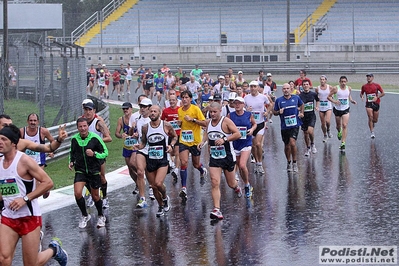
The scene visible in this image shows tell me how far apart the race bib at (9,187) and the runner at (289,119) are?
9.38 meters

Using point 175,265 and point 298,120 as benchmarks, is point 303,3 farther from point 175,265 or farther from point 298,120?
point 175,265

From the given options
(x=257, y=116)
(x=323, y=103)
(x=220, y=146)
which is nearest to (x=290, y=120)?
(x=257, y=116)

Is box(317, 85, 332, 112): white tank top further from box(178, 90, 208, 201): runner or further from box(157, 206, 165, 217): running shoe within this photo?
box(157, 206, 165, 217): running shoe

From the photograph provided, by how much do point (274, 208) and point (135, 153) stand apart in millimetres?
2730

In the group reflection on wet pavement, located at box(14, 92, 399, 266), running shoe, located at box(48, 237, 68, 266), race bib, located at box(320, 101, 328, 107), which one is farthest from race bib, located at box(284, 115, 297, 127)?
running shoe, located at box(48, 237, 68, 266)

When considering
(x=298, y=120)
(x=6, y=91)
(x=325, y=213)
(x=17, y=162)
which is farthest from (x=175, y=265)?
(x=6, y=91)

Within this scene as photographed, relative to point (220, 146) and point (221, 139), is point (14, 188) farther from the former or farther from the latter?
point (220, 146)

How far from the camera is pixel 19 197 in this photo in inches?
316

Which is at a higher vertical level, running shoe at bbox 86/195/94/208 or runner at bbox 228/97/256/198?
runner at bbox 228/97/256/198

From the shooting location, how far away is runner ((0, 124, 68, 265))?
7965mm

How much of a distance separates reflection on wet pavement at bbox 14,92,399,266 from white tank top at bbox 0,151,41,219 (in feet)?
5.66

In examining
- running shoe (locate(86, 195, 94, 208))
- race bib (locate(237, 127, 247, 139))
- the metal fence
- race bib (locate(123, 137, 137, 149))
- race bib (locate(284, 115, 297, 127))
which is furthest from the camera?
the metal fence

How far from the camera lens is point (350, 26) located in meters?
57.8

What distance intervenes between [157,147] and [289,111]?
5352mm
